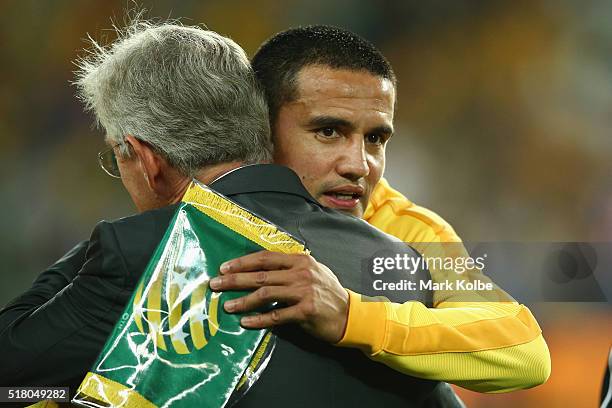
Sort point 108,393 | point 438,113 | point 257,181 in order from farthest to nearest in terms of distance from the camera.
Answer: point 438,113 → point 257,181 → point 108,393

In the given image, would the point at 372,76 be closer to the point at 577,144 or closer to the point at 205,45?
the point at 205,45

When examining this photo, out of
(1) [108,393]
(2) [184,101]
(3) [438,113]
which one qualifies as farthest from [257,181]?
(3) [438,113]

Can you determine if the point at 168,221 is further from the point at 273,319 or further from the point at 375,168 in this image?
the point at 375,168

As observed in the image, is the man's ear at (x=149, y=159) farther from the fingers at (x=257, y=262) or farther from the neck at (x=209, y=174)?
the fingers at (x=257, y=262)

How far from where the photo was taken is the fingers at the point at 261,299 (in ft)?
4.29

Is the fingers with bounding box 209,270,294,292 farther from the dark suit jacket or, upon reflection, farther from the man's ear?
the man's ear

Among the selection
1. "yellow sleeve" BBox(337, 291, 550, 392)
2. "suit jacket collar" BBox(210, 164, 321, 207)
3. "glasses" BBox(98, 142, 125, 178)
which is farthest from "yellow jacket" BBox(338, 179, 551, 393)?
"glasses" BBox(98, 142, 125, 178)

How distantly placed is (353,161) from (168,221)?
69 cm

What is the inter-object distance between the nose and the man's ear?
545 millimetres

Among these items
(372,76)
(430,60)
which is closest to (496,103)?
(430,60)

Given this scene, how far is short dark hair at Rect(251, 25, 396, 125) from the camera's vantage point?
1.94 metres

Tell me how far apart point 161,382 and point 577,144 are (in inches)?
181

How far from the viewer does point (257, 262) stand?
1.32 meters

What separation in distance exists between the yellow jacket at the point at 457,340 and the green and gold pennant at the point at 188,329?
172 mm
